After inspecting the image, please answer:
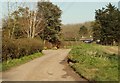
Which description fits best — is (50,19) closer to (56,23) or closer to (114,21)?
(56,23)

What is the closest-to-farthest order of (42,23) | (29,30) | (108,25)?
(29,30)
(42,23)
(108,25)

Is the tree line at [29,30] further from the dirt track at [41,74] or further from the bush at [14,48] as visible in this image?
the dirt track at [41,74]

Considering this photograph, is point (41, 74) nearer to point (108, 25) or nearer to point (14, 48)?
point (14, 48)

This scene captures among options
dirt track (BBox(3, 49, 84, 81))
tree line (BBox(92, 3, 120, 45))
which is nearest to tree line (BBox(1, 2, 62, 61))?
dirt track (BBox(3, 49, 84, 81))

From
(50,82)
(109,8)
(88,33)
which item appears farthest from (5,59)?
(88,33)

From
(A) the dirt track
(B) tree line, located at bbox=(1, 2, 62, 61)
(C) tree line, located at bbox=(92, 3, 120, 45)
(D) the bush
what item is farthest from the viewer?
(C) tree line, located at bbox=(92, 3, 120, 45)

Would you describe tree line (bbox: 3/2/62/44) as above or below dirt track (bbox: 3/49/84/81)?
above

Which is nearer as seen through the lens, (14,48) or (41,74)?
(41,74)

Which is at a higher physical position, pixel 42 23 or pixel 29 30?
pixel 42 23

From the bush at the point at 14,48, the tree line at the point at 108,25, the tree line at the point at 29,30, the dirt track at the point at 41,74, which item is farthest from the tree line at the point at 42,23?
the dirt track at the point at 41,74

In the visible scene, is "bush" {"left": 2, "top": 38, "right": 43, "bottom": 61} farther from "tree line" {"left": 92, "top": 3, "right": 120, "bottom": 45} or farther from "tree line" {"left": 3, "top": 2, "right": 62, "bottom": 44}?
"tree line" {"left": 92, "top": 3, "right": 120, "bottom": 45}

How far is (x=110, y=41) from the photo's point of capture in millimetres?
72250

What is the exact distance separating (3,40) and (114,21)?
49095mm

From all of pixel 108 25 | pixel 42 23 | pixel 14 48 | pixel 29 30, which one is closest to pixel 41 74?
pixel 14 48
